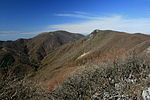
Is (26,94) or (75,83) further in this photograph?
(75,83)

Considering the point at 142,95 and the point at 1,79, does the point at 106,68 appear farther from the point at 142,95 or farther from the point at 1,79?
the point at 1,79

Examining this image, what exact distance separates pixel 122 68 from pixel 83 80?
2.52 meters

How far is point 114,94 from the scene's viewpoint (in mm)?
6574

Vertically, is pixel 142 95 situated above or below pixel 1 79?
below

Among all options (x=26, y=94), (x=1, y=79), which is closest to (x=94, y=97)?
(x=26, y=94)

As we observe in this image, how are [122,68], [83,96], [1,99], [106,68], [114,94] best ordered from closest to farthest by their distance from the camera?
1. [1,99]
2. [114,94]
3. [83,96]
4. [122,68]
5. [106,68]

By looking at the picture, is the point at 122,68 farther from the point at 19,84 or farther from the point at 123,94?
the point at 19,84

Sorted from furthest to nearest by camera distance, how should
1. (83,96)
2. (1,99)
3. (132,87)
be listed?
(83,96) < (132,87) < (1,99)

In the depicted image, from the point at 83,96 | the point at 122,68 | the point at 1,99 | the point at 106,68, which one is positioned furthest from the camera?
the point at 106,68

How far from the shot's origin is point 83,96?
306 inches

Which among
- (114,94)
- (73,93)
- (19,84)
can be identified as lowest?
(73,93)

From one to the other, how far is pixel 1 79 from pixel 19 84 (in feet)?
1.72

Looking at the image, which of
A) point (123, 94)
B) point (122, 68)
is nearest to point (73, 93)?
point (123, 94)

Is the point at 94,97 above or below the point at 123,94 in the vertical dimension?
below
